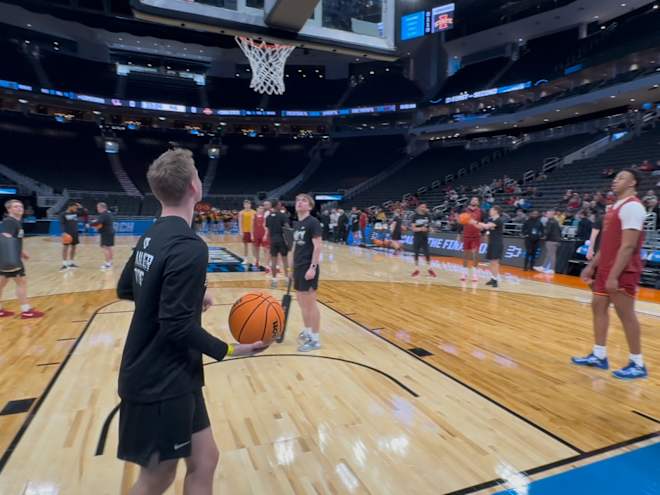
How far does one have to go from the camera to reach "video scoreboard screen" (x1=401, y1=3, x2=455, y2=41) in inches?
971

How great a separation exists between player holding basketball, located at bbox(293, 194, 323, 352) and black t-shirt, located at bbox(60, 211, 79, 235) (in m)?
7.92

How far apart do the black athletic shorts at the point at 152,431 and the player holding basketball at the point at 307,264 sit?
3.01m

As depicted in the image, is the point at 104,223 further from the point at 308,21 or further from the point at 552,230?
the point at 552,230

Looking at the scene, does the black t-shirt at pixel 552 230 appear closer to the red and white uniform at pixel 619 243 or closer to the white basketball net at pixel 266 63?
the red and white uniform at pixel 619 243

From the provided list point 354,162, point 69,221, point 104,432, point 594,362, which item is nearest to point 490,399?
point 594,362

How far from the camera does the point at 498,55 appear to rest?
29.4 metres

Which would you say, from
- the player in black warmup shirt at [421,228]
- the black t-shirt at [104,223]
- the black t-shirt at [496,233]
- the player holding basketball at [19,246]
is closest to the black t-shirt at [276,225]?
the player in black warmup shirt at [421,228]

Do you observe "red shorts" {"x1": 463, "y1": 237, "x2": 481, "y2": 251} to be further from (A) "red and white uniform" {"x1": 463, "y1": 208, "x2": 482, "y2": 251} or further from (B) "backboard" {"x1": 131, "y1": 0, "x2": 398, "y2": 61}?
(B) "backboard" {"x1": 131, "y1": 0, "x2": 398, "y2": 61}

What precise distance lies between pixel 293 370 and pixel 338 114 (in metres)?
32.8

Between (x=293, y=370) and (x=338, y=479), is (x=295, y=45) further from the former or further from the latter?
(x=338, y=479)

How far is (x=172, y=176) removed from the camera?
1.55m

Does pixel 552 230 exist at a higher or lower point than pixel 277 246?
higher

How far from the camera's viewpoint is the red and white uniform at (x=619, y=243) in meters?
3.62

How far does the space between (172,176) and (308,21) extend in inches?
233
